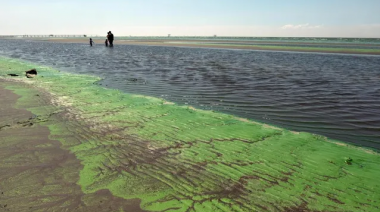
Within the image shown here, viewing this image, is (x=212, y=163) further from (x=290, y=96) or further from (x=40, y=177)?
(x=290, y=96)

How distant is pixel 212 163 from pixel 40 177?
126 inches

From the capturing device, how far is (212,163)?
5.16 m

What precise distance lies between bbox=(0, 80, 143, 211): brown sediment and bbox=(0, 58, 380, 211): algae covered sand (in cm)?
16

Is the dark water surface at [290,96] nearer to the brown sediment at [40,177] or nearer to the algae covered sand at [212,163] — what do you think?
the algae covered sand at [212,163]

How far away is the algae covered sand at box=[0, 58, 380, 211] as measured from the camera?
405 cm

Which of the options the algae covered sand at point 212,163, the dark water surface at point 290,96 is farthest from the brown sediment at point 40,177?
the dark water surface at point 290,96

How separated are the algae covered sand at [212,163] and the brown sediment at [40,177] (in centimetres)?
16

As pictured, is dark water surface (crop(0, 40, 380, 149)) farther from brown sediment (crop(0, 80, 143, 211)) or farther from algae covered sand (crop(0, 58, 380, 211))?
brown sediment (crop(0, 80, 143, 211))

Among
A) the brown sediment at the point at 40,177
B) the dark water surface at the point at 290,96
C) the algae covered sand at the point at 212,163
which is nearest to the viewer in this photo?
the brown sediment at the point at 40,177

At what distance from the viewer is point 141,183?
4461 millimetres

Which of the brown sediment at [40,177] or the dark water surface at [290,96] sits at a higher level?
the dark water surface at [290,96]

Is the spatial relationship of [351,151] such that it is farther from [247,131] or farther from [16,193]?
[16,193]

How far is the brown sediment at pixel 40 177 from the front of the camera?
383 centimetres

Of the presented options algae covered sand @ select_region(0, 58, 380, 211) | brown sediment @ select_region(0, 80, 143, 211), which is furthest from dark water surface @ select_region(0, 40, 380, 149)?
brown sediment @ select_region(0, 80, 143, 211)
